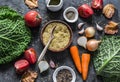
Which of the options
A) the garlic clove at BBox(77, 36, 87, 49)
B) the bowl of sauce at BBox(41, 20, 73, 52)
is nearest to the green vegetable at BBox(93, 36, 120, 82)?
A: the garlic clove at BBox(77, 36, 87, 49)

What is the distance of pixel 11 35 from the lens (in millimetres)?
3582

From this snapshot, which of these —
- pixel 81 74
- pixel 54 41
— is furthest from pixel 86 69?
pixel 54 41

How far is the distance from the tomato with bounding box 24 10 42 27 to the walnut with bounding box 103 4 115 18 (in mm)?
477

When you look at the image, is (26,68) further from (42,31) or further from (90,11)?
(90,11)

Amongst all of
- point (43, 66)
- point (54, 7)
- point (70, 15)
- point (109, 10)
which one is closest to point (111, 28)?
point (109, 10)

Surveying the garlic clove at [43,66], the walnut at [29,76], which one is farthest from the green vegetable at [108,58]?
the walnut at [29,76]

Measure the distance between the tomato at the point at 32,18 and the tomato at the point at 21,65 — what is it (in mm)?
264

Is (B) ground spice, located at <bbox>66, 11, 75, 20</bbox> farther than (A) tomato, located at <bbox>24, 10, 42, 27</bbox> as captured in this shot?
Yes

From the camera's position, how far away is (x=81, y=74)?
367 cm

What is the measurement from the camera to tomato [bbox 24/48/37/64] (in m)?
3.60

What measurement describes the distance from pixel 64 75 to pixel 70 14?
44cm

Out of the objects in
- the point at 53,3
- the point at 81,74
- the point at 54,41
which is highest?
the point at 53,3

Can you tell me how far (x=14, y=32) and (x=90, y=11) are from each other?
1.85ft

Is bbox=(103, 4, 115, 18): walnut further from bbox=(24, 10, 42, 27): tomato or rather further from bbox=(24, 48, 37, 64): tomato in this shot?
bbox=(24, 48, 37, 64): tomato
